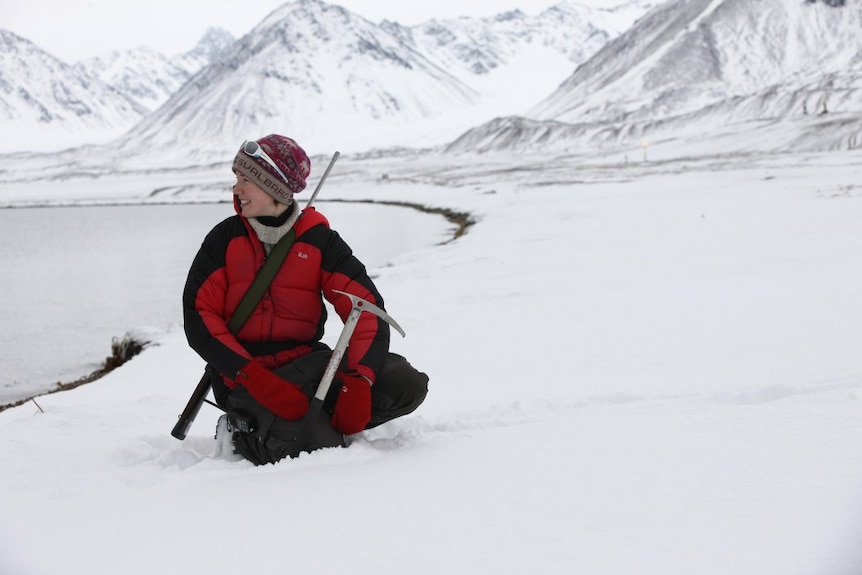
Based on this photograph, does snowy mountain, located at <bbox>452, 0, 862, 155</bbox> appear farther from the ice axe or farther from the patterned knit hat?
the ice axe

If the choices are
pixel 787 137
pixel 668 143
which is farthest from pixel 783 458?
pixel 668 143

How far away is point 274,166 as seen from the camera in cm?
331

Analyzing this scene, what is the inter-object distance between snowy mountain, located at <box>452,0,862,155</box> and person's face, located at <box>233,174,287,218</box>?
77.7m

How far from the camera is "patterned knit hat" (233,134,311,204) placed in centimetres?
329

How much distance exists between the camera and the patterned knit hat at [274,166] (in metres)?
3.29

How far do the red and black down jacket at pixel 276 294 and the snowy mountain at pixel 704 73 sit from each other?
77.6 m

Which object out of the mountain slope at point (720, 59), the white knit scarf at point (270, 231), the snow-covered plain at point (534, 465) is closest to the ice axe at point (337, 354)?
the snow-covered plain at point (534, 465)

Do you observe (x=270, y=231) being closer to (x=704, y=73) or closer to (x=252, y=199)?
(x=252, y=199)

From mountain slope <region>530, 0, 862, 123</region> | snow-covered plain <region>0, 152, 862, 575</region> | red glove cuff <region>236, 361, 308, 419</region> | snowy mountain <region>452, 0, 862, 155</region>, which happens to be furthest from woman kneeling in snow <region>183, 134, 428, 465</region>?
mountain slope <region>530, 0, 862, 123</region>

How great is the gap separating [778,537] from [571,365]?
2.84 meters

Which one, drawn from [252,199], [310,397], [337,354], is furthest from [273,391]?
[252,199]

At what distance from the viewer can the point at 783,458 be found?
8.73ft

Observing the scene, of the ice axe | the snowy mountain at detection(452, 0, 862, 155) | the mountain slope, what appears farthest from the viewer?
the mountain slope

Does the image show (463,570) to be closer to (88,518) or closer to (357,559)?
(357,559)
